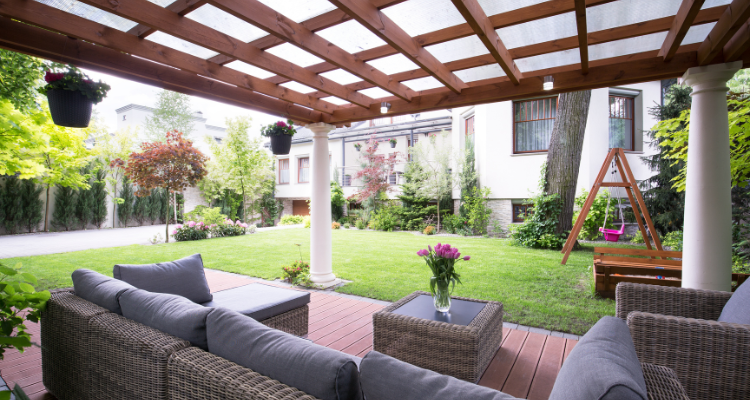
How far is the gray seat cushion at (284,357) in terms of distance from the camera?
109cm

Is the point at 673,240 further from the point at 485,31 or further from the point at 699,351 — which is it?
the point at 485,31

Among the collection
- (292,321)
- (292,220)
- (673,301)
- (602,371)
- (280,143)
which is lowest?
(292,321)

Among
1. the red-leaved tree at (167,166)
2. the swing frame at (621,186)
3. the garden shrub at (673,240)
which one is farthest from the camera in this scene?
the red-leaved tree at (167,166)

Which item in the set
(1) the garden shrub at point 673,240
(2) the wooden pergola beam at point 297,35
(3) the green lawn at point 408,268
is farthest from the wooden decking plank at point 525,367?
(1) the garden shrub at point 673,240

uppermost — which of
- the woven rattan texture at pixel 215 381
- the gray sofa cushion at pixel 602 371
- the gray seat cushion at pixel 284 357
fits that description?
the gray sofa cushion at pixel 602 371

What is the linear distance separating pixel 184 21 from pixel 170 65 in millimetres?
602

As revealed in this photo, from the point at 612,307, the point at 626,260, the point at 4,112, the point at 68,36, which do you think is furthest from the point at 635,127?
the point at 4,112

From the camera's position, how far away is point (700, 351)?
173 cm

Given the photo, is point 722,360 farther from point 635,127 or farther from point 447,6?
point 635,127

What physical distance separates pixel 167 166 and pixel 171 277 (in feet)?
24.9

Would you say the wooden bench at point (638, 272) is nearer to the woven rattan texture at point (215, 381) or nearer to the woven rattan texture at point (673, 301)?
the woven rattan texture at point (673, 301)

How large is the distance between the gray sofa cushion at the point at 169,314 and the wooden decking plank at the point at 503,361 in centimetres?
183

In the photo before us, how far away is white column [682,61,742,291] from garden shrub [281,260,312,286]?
161 inches

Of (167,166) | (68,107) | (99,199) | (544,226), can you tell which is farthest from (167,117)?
(544,226)
